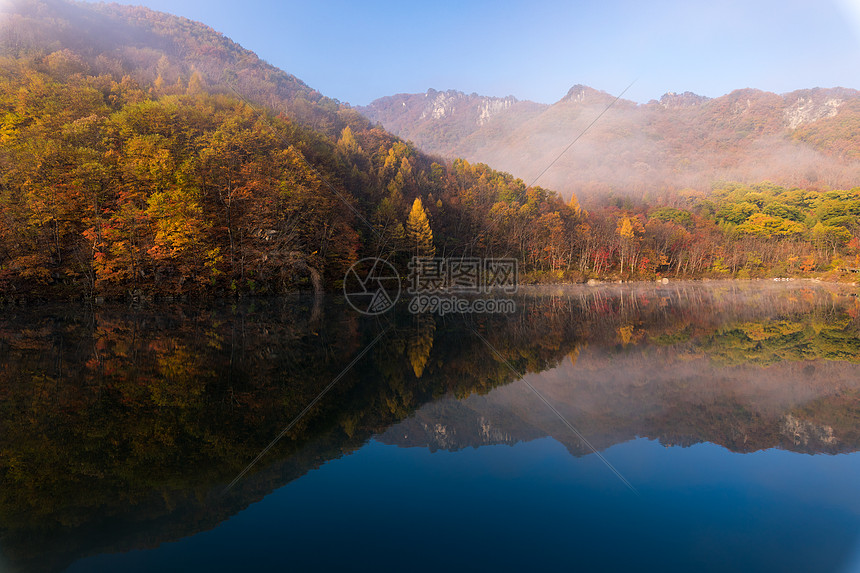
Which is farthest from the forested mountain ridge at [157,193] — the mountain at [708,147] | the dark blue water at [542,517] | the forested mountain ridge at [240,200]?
the mountain at [708,147]

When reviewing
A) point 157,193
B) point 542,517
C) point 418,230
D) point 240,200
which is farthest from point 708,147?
point 542,517

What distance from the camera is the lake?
149 inches

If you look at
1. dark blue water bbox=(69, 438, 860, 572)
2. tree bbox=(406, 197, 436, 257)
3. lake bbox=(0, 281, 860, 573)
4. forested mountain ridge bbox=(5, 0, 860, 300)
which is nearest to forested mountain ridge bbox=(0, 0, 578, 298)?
forested mountain ridge bbox=(5, 0, 860, 300)

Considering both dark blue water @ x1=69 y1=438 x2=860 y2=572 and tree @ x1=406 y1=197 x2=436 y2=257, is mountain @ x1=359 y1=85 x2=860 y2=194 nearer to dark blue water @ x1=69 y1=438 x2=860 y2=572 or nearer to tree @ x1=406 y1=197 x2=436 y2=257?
tree @ x1=406 y1=197 x2=436 y2=257

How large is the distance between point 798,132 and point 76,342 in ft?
612

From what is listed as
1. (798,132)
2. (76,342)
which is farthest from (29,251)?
(798,132)

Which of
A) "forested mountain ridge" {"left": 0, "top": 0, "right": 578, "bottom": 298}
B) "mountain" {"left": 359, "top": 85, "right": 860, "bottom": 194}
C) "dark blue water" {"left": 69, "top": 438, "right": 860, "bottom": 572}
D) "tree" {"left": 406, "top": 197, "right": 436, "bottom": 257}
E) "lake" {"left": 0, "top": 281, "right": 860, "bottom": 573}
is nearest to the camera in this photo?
"dark blue water" {"left": 69, "top": 438, "right": 860, "bottom": 572}

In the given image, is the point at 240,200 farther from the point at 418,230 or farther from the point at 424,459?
the point at 424,459

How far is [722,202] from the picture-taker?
3447 inches

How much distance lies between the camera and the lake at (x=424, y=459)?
3.78 metres

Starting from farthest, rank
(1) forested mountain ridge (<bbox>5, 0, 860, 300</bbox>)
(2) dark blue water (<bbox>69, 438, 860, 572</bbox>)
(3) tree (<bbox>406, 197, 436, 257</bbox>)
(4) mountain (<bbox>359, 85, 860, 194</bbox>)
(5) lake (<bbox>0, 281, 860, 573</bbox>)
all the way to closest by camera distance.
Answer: (4) mountain (<bbox>359, 85, 860, 194</bbox>) < (3) tree (<bbox>406, 197, 436, 257</bbox>) < (1) forested mountain ridge (<bbox>5, 0, 860, 300</bbox>) < (5) lake (<bbox>0, 281, 860, 573</bbox>) < (2) dark blue water (<bbox>69, 438, 860, 572</bbox>)

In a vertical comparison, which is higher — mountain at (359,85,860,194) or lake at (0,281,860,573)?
mountain at (359,85,860,194)

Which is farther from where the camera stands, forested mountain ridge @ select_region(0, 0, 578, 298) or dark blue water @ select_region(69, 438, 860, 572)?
forested mountain ridge @ select_region(0, 0, 578, 298)

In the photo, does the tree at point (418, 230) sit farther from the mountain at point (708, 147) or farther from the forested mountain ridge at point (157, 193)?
the mountain at point (708, 147)
